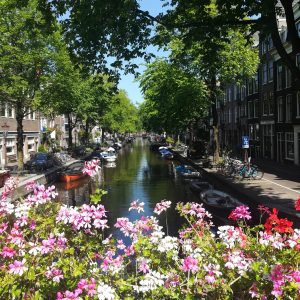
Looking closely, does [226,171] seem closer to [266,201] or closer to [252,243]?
[266,201]

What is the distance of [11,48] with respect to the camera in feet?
91.4

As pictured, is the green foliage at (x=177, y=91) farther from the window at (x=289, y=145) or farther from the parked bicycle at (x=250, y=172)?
the parked bicycle at (x=250, y=172)

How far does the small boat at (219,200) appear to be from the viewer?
1754 centimetres

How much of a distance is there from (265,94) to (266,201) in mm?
27628

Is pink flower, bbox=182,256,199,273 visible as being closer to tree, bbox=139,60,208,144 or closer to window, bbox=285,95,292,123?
tree, bbox=139,60,208,144

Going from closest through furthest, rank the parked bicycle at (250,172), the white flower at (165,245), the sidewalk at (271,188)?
the white flower at (165,245), the sidewalk at (271,188), the parked bicycle at (250,172)

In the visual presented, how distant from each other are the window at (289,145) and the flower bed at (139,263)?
34628 mm

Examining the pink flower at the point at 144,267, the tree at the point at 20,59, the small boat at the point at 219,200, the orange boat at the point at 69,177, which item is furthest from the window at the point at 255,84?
the pink flower at the point at 144,267

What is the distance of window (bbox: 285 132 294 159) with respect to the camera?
1480 inches

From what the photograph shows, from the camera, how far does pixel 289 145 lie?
126 feet

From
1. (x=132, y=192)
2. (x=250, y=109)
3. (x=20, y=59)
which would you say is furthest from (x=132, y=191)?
(x=250, y=109)

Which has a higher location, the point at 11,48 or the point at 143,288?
the point at 11,48

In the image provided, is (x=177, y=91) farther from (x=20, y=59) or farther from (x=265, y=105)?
(x=20, y=59)

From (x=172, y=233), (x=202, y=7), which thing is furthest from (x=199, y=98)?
(x=202, y=7)
